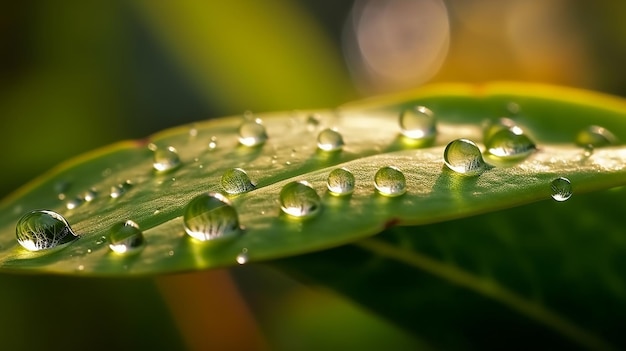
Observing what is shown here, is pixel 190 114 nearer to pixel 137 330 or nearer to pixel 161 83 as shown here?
pixel 161 83

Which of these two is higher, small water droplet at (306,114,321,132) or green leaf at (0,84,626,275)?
small water droplet at (306,114,321,132)

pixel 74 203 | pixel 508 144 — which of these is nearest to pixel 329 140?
pixel 508 144

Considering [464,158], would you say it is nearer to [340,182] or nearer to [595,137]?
[340,182]

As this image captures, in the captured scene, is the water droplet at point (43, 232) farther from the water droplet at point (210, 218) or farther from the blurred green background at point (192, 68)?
the blurred green background at point (192, 68)

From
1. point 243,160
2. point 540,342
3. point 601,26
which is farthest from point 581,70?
point 243,160

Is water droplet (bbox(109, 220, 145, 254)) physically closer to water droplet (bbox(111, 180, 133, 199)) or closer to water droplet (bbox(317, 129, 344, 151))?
water droplet (bbox(111, 180, 133, 199))

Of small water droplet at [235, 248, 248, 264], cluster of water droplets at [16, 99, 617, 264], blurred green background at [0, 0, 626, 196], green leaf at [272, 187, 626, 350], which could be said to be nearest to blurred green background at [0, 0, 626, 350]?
blurred green background at [0, 0, 626, 196]

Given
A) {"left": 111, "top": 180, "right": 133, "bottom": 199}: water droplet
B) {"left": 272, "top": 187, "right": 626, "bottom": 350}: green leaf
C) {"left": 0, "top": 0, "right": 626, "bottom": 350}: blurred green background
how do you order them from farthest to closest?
1. {"left": 0, "top": 0, "right": 626, "bottom": 350}: blurred green background
2. {"left": 272, "top": 187, "right": 626, "bottom": 350}: green leaf
3. {"left": 111, "top": 180, "right": 133, "bottom": 199}: water droplet
